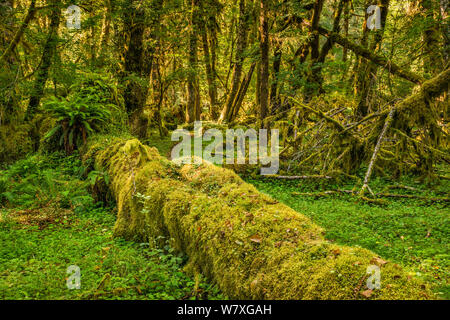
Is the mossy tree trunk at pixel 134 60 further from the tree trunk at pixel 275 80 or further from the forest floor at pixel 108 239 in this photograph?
the tree trunk at pixel 275 80

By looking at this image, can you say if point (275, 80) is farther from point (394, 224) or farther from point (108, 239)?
point (108, 239)

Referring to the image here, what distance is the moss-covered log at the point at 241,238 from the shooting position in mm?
2195

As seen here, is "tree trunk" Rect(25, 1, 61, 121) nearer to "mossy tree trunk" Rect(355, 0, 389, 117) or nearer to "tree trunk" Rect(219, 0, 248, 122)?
"tree trunk" Rect(219, 0, 248, 122)

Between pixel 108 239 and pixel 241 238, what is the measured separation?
2.63m

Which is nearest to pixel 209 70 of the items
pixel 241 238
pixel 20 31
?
pixel 20 31

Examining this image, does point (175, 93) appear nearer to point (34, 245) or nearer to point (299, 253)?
point (34, 245)

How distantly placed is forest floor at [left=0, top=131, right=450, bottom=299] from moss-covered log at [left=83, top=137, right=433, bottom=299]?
0.29m

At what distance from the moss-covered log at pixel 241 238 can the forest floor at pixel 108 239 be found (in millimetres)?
291

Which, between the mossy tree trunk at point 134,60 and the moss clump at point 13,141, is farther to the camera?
the mossy tree trunk at point 134,60

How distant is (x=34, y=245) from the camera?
407cm

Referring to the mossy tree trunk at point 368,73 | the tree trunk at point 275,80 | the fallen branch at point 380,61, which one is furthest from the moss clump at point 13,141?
the mossy tree trunk at point 368,73

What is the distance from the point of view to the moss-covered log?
220 cm

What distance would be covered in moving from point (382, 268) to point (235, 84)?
13.4 meters

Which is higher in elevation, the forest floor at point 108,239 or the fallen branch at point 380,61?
the fallen branch at point 380,61
